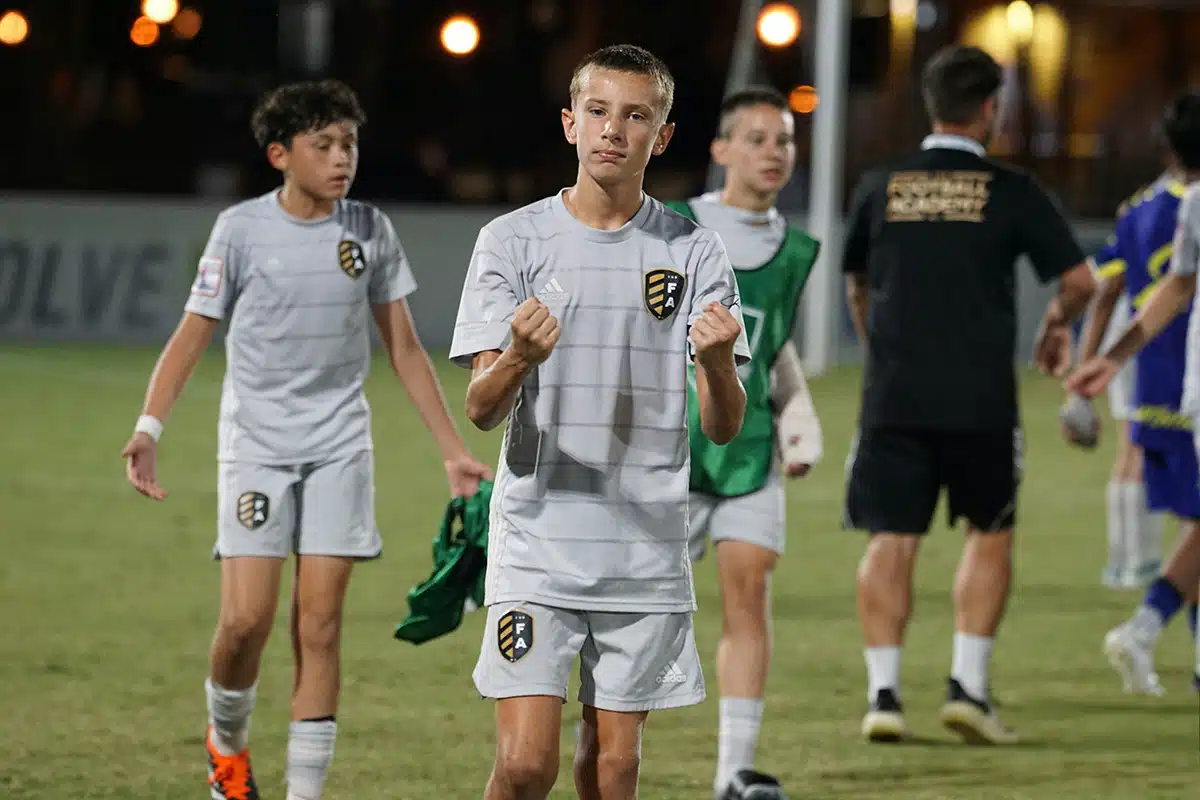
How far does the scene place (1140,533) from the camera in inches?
412

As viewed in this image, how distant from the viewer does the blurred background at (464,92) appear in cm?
2778

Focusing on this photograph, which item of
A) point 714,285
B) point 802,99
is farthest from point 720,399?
point 802,99

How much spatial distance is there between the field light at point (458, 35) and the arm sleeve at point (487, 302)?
1037 inches

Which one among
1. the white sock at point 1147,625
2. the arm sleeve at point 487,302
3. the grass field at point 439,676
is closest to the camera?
the arm sleeve at point 487,302

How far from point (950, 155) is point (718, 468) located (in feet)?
5.57

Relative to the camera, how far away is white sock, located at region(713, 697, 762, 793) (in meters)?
6.14

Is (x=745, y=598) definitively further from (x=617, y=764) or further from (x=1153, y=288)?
(x=1153, y=288)

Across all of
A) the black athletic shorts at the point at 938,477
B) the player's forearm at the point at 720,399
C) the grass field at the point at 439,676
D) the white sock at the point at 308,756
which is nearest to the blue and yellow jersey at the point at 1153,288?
the grass field at the point at 439,676

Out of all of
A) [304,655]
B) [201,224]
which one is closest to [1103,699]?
[304,655]

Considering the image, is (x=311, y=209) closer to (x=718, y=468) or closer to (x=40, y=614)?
(x=718, y=468)

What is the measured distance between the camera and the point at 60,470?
14609 millimetres

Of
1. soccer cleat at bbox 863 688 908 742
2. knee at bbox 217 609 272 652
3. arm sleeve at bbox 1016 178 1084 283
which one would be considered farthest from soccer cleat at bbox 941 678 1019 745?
knee at bbox 217 609 272 652

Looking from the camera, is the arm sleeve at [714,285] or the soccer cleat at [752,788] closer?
the arm sleeve at [714,285]

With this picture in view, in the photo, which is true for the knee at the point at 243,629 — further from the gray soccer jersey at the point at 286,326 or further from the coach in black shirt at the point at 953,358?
the coach in black shirt at the point at 953,358
